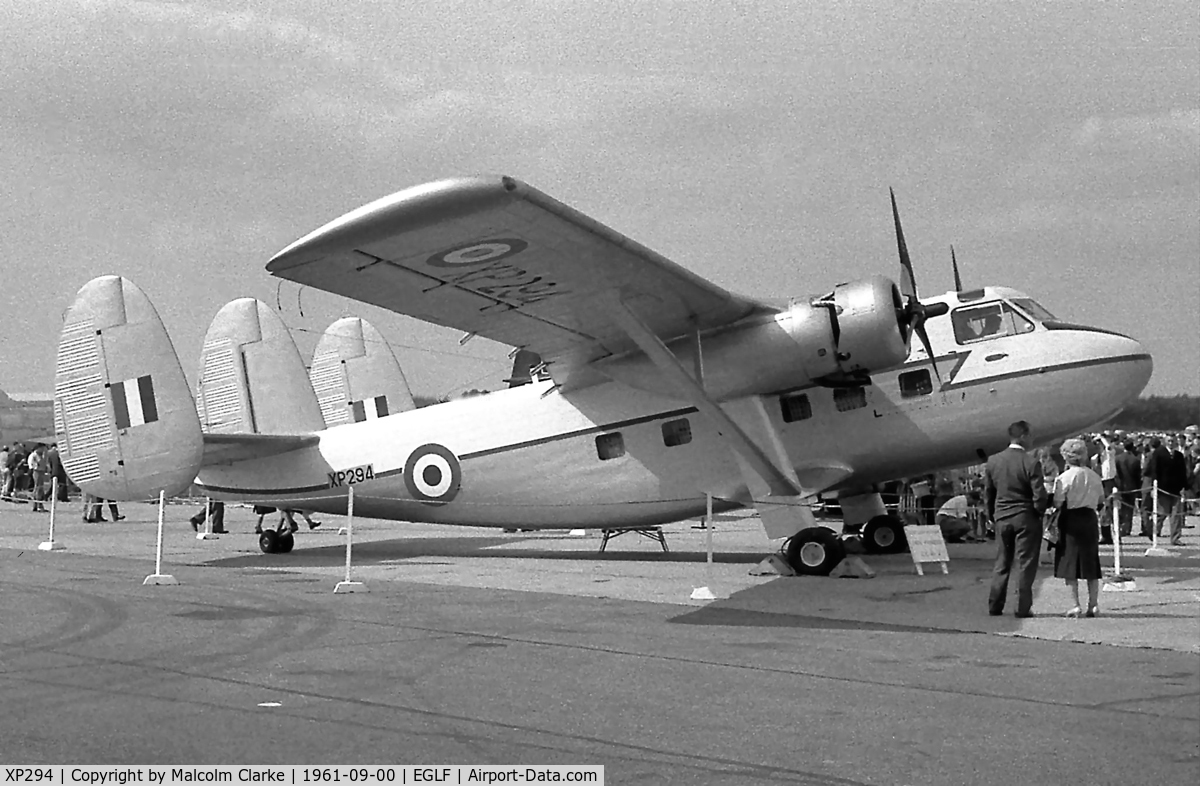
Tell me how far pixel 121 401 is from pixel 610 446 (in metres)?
6.79

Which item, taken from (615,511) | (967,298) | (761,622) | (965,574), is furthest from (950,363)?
(761,622)

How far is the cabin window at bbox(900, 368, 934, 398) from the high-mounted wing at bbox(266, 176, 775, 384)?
2170 millimetres

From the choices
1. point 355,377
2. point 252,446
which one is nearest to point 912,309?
point 252,446

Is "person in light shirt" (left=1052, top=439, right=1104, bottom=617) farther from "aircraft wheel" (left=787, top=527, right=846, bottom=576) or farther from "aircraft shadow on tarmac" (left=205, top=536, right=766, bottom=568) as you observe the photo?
"aircraft shadow on tarmac" (left=205, top=536, right=766, bottom=568)

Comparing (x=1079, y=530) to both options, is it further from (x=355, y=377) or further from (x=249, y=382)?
(x=355, y=377)

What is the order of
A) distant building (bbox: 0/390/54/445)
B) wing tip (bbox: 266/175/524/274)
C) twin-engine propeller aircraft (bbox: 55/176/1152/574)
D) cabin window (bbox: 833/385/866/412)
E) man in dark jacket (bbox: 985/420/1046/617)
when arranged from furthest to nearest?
distant building (bbox: 0/390/54/445) < cabin window (bbox: 833/385/866/412) < twin-engine propeller aircraft (bbox: 55/176/1152/574) < man in dark jacket (bbox: 985/420/1046/617) < wing tip (bbox: 266/175/524/274)

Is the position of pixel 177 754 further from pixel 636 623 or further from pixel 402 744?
pixel 636 623

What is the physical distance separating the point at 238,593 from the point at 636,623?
4.76 m

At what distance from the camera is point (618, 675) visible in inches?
328

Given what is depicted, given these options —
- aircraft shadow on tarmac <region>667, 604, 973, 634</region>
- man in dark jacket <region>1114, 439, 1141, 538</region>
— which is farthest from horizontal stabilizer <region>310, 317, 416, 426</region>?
aircraft shadow on tarmac <region>667, 604, 973, 634</region>

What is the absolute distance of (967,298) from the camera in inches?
624

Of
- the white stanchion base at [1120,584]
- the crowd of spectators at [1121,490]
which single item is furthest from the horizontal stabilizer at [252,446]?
the white stanchion base at [1120,584]

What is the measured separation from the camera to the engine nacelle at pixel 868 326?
1469 cm

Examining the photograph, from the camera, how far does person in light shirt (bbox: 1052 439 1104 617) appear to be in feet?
36.4
